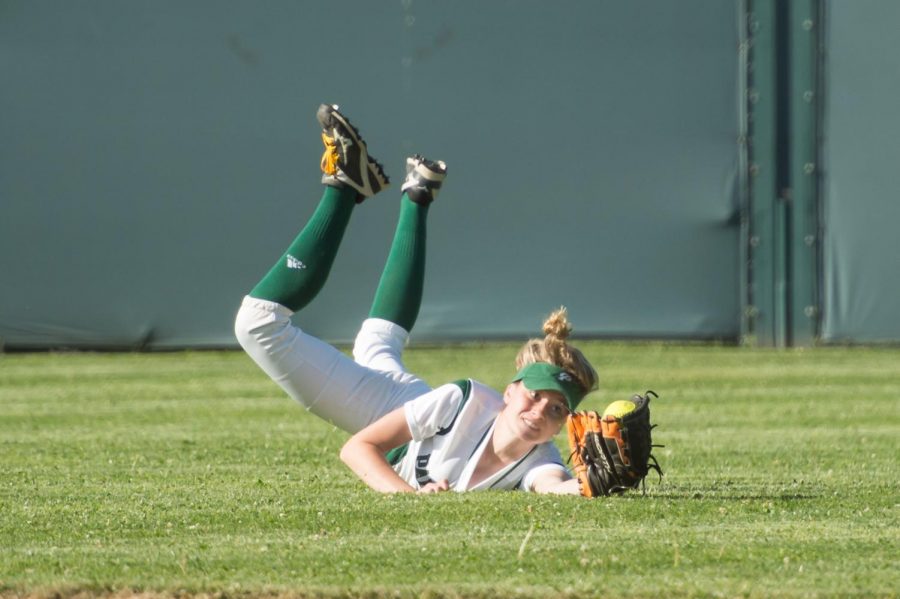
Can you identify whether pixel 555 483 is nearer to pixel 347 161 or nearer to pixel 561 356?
pixel 561 356

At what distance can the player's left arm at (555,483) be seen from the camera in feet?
15.7

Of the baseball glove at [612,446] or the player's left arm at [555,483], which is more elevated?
the baseball glove at [612,446]

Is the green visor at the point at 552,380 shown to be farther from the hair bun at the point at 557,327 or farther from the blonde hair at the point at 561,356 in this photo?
the hair bun at the point at 557,327

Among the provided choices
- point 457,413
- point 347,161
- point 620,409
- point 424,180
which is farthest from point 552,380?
point 424,180

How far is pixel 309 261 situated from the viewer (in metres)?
5.42

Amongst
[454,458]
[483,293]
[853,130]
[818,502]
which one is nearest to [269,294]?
[454,458]

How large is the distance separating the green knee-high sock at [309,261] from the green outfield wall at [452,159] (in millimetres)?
5481

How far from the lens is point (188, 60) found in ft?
36.8

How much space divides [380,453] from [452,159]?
6.48 m

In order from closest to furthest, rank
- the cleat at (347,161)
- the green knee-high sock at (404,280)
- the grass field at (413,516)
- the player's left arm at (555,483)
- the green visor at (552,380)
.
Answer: the grass field at (413,516) → the green visor at (552,380) → the player's left arm at (555,483) → the cleat at (347,161) → the green knee-high sock at (404,280)

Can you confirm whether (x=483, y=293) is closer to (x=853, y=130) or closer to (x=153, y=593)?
(x=853, y=130)

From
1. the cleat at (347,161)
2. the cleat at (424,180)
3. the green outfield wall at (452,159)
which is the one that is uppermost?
the cleat at (347,161)

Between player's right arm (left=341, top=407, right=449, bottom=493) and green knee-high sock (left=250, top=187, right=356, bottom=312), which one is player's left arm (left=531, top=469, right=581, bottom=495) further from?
green knee-high sock (left=250, top=187, right=356, bottom=312)

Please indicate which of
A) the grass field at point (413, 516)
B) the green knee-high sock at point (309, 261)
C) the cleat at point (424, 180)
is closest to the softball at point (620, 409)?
the grass field at point (413, 516)
